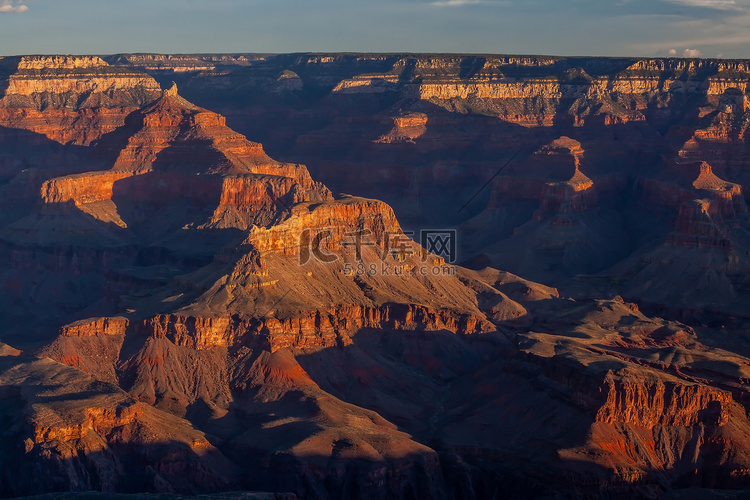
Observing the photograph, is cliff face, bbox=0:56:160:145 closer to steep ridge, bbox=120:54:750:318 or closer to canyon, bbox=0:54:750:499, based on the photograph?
canyon, bbox=0:54:750:499

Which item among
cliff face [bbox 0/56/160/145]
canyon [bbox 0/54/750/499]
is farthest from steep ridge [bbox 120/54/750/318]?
cliff face [bbox 0/56/160/145]

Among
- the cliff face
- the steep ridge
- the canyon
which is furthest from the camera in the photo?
the cliff face

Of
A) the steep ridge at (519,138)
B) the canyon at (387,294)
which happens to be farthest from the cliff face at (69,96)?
the steep ridge at (519,138)

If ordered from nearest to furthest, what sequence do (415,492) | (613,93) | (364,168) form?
(415,492) < (364,168) < (613,93)

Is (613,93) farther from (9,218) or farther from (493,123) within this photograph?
(9,218)

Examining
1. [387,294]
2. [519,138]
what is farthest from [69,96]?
[387,294]

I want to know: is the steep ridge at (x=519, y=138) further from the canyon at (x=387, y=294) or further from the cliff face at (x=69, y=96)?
the cliff face at (x=69, y=96)

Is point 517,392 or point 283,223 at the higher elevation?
point 283,223

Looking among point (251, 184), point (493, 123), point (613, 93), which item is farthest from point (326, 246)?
point (613, 93)
